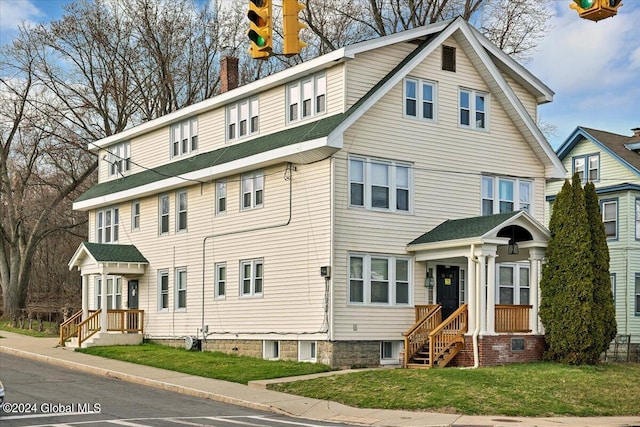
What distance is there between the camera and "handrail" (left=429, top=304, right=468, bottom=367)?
26578 millimetres

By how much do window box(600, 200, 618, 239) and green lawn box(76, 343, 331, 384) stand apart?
1913 cm

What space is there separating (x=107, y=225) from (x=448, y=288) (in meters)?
17.2

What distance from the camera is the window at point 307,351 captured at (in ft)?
91.8

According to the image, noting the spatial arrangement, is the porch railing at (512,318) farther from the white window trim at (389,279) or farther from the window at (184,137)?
the window at (184,137)

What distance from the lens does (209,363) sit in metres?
28.7

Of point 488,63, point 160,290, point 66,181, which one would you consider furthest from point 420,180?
point 66,181

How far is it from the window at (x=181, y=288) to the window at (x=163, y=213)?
1.96 meters

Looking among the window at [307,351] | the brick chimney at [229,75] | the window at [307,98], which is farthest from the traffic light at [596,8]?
the brick chimney at [229,75]

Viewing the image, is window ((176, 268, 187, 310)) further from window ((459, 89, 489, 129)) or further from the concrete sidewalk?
window ((459, 89, 489, 129))

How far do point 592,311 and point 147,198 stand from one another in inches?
737

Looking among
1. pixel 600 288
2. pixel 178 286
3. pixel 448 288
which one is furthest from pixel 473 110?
pixel 178 286

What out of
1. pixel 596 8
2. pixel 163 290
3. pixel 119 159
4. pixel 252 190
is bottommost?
pixel 163 290

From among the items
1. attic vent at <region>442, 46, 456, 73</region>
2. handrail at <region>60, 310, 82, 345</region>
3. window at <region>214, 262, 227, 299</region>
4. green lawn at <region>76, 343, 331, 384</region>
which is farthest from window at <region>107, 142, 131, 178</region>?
attic vent at <region>442, 46, 456, 73</region>

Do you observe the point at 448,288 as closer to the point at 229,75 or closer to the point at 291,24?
the point at 229,75
